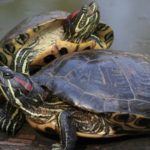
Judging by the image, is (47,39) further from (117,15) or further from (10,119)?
(117,15)

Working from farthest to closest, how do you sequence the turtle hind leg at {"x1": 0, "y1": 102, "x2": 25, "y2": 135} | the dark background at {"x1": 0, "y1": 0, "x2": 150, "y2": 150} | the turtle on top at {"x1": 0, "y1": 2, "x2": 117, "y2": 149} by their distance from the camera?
the dark background at {"x1": 0, "y1": 0, "x2": 150, "y2": 150} < the turtle on top at {"x1": 0, "y1": 2, "x2": 117, "y2": 149} < the turtle hind leg at {"x1": 0, "y1": 102, "x2": 25, "y2": 135}

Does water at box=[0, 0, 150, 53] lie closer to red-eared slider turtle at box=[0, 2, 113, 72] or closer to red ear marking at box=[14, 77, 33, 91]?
red-eared slider turtle at box=[0, 2, 113, 72]

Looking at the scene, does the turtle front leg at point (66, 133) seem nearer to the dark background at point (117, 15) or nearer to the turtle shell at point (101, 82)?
the turtle shell at point (101, 82)

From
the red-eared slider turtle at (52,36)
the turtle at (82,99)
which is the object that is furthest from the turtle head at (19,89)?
the red-eared slider turtle at (52,36)

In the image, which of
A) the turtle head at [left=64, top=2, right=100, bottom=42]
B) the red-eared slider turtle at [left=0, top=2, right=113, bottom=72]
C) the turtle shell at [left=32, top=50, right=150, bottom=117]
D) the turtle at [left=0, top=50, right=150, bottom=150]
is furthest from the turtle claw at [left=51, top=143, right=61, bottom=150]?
the turtle head at [left=64, top=2, right=100, bottom=42]

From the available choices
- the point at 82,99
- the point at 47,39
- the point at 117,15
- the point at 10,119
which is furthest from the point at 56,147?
the point at 117,15

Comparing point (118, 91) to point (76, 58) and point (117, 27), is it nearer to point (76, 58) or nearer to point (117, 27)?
point (76, 58)

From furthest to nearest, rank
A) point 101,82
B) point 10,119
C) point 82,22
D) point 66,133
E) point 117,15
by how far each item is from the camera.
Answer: point 117,15 < point 82,22 < point 10,119 < point 101,82 < point 66,133

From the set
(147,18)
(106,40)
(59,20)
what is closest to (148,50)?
(147,18)
